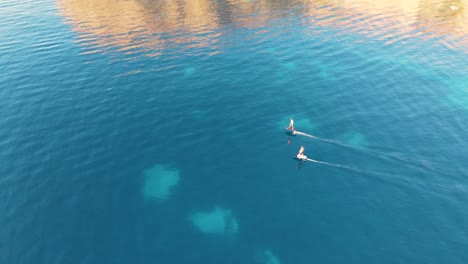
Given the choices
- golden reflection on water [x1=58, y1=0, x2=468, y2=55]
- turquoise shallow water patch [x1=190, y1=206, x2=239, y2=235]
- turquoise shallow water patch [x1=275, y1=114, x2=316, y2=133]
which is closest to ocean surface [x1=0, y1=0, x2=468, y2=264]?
turquoise shallow water patch [x1=190, y1=206, x2=239, y2=235]

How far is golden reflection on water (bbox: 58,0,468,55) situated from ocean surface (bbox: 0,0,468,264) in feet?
→ 6.69

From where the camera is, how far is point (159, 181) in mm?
62219

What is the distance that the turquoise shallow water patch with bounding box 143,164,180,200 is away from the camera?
59531 mm

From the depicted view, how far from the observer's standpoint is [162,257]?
48781mm

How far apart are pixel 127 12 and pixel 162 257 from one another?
13786 cm

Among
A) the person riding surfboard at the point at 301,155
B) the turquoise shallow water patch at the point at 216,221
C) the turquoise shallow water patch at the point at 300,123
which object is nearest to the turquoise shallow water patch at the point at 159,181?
the turquoise shallow water patch at the point at 216,221

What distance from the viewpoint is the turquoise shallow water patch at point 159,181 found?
5953 centimetres

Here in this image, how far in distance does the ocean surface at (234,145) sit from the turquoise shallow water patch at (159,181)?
33cm

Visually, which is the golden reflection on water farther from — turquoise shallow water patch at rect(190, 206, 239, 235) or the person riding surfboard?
turquoise shallow water patch at rect(190, 206, 239, 235)

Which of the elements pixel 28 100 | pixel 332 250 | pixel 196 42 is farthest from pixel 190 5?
pixel 332 250

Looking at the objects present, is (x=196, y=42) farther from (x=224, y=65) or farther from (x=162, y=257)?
(x=162, y=257)

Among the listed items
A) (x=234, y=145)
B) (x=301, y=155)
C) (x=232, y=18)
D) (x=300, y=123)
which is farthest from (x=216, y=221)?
(x=232, y=18)

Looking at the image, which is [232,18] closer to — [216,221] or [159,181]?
Answer: [159,181]

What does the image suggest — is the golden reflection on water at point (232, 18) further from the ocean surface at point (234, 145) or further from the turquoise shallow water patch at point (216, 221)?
the turquoise shallow water patch at point (216, 221)
